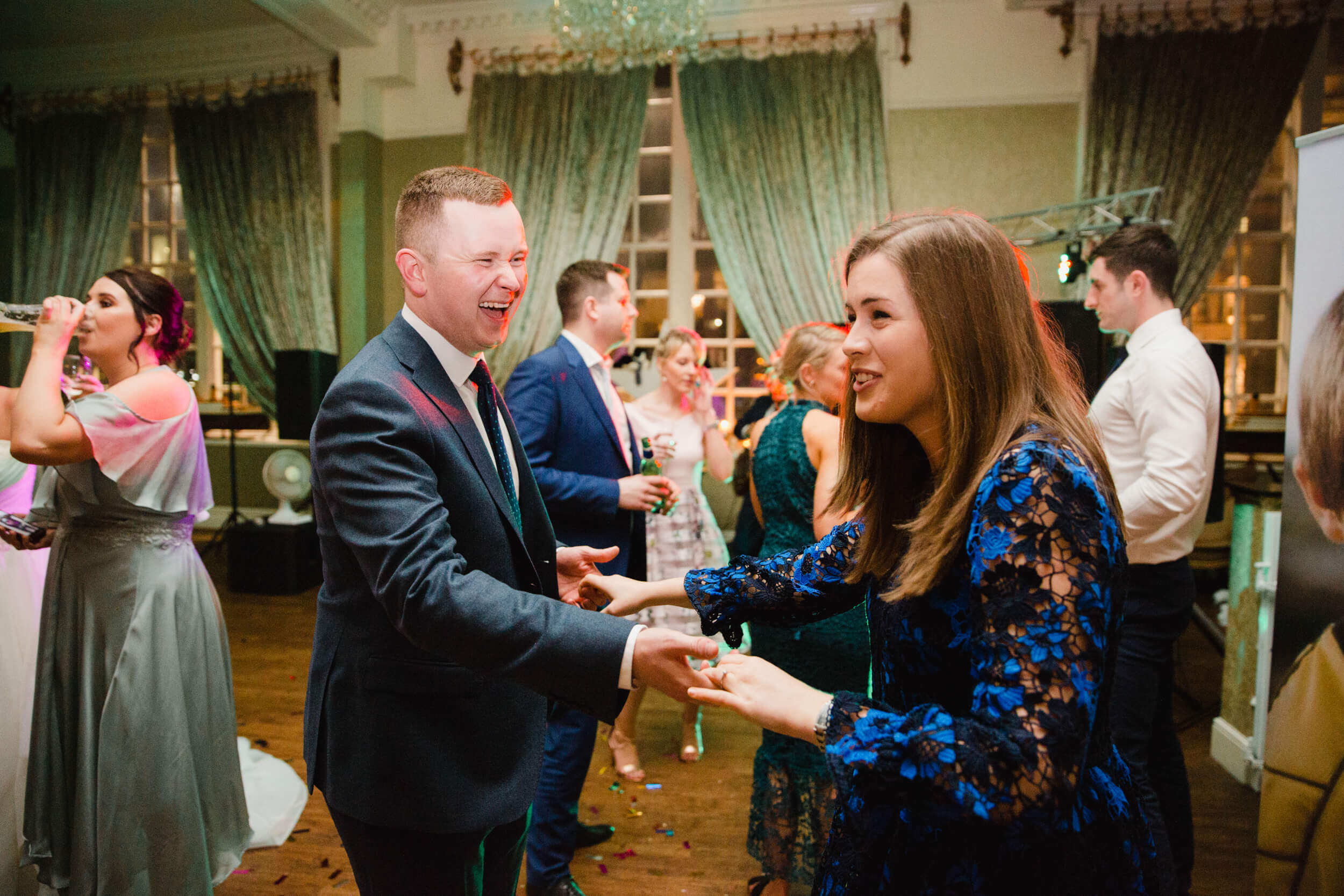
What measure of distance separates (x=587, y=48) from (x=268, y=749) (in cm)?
370

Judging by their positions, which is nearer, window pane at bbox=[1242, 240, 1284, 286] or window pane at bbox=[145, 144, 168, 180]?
window pane at bbox=[1242, 240, 1284, 286]

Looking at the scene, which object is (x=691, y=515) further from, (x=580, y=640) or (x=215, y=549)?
(x=215, y=549)

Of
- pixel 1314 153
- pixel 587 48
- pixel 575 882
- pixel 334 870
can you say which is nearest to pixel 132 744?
pixel 334 870

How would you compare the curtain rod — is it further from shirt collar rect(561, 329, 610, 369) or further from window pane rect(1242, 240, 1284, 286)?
shirt collar rect(561, 329, 610, 369)

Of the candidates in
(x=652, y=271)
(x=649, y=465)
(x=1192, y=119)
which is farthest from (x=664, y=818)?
(x=1192, y=119)

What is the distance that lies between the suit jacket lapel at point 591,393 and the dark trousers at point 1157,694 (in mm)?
1518

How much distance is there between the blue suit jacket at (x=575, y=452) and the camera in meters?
2.53

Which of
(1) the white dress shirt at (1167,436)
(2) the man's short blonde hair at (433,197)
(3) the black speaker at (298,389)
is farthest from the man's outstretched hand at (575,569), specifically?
(3) the black speaker at (298,389)

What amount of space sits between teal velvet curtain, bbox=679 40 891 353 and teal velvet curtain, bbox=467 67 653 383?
0.52 meters

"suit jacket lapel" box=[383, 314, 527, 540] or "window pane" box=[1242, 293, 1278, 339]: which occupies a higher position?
"window pane" box=[1242, 293, 1278, 339]

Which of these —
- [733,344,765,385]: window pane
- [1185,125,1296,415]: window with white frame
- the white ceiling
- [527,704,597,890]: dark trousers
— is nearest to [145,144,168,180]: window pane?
the white ceiling

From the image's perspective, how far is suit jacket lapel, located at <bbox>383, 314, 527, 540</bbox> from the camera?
130cm

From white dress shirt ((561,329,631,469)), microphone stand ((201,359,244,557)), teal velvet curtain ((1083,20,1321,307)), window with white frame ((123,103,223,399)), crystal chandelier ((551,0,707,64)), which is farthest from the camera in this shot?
window with white frame ((123,103,223,399))

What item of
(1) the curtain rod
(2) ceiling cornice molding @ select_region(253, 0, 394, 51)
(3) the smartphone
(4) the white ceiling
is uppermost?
(4) the white ceiling
